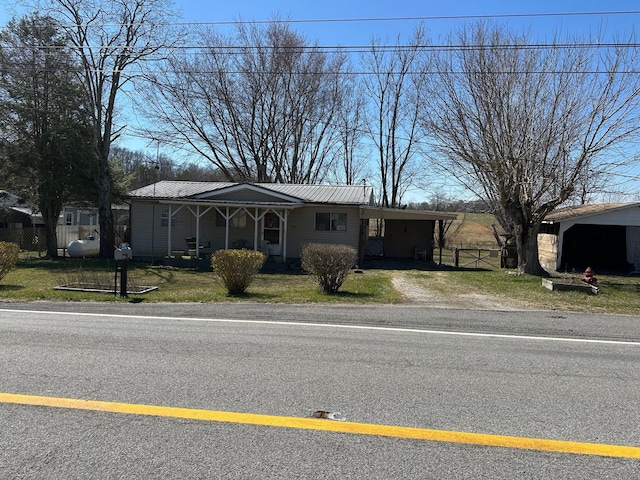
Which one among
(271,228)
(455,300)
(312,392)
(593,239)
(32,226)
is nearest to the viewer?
(312,392)

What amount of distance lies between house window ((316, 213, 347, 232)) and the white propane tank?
1112 centimetres

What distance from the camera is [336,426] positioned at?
3.71 meters

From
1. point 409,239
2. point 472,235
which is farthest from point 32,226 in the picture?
point 472,235

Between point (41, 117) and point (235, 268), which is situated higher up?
point (41, 117)

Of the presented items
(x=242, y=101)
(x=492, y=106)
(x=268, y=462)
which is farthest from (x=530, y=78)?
(x=242, y=101)

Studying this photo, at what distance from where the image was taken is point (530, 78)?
55.5 feet

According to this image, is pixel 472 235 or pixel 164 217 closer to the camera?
pixel 164 217

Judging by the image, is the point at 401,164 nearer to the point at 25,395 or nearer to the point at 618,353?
the point at 618,353

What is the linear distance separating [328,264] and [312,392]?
24.4ft

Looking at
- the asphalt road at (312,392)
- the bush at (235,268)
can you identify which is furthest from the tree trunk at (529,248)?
the bush at (235,268)

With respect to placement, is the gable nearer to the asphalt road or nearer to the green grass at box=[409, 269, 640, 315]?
the green grass at box=[409, 269, 640, 315]

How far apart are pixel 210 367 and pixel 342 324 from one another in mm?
3212

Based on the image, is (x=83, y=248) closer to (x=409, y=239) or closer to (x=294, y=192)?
(x=294, y=192)

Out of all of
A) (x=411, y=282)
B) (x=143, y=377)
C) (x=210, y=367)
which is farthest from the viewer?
(x=411, y=282)
